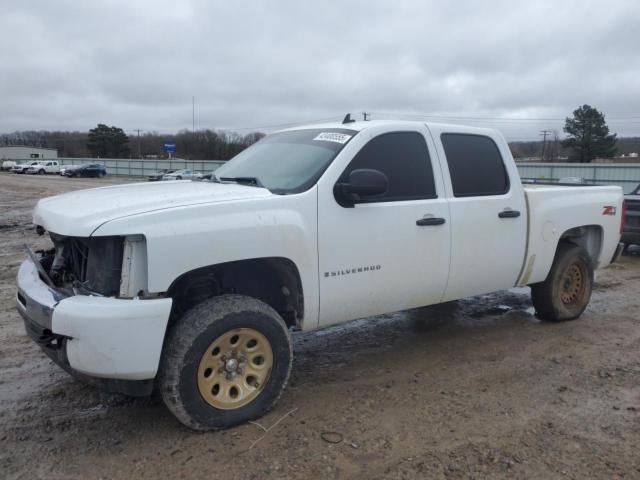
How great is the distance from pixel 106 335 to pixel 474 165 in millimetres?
3341

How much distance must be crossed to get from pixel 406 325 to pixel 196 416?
9.90 ft

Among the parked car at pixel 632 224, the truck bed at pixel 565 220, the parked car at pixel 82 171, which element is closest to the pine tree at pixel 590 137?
the parked car at pixel 82 171

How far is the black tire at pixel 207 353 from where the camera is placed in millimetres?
3314

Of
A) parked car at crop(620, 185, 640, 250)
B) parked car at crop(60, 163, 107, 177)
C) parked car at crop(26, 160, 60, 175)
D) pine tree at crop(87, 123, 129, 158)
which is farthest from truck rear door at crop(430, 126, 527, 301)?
pine tree at crop(87, 123, 129, 158)

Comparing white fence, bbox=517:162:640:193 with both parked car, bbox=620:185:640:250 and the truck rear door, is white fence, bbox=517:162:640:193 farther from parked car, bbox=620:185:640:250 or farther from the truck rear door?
the truck rear door

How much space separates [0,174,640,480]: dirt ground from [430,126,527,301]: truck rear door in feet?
2.40

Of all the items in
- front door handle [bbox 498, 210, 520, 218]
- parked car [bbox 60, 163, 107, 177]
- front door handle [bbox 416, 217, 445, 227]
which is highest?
parked car [bbox 60, 163, 107, 177]

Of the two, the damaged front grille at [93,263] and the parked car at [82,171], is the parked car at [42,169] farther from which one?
the damaged front grille at [93,263]

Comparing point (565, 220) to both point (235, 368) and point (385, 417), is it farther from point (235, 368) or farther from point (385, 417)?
point (235, 368)

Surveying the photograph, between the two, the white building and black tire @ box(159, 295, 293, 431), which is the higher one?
the white building

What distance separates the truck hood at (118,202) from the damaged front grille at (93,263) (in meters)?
0.13

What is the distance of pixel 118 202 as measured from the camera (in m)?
3.43

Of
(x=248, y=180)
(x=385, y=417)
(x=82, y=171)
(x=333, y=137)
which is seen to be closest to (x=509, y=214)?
(x=333, y=137)

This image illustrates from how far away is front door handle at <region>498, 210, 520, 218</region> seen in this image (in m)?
4.89
